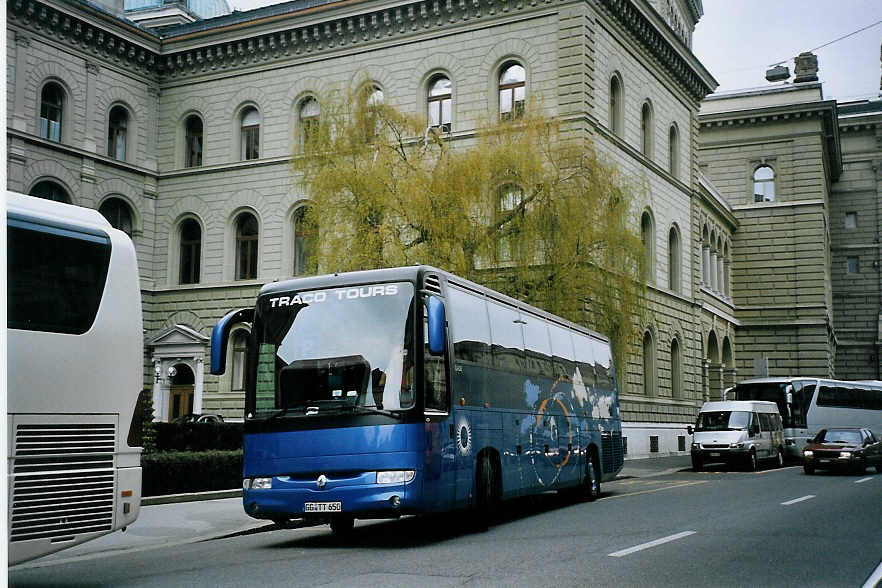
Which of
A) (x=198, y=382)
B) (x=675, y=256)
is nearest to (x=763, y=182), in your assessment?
(x=675, y=256)

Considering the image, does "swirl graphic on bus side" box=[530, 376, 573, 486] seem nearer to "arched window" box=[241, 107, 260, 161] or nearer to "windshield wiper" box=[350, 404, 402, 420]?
"windshield wiper" box=[350, 404, 402, 420]

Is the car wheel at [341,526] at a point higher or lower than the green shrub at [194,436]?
lower

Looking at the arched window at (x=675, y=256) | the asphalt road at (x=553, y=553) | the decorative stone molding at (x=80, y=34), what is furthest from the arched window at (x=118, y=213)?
the asphalt road at (x=553, y=553)

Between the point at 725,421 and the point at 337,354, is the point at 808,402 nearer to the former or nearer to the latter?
the point at 725,421

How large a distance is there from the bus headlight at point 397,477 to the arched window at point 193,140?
32.7 m

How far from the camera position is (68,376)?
29.2 ft

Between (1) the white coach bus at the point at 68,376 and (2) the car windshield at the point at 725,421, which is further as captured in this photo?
(2) the car windshield at the point at 725,421

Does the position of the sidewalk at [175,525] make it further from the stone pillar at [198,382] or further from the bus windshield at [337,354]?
the stone pillar at [198,382]

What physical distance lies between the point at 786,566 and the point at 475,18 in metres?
29.6

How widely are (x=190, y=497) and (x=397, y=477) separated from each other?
7.97 meters

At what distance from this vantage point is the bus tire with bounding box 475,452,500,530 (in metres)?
14.6

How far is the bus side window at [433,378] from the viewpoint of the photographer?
12.8 m

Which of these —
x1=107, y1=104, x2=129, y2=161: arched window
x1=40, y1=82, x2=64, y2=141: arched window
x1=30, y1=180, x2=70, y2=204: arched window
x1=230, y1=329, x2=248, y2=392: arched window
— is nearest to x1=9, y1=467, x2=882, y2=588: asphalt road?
x1=230, y1=329, x2=248, y2=392: arched window

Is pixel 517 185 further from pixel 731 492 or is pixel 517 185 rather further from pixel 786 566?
pixel 786 566
